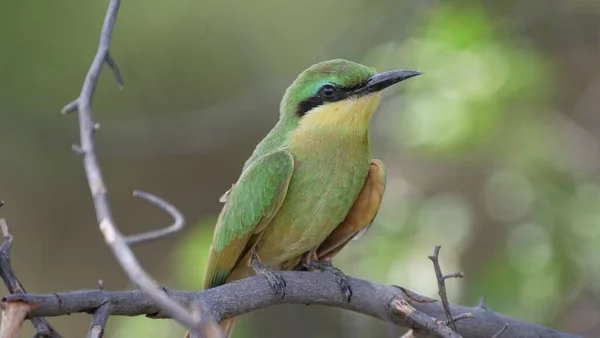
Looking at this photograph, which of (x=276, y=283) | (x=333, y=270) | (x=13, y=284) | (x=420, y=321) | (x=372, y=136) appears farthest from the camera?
(x=372, y=136)

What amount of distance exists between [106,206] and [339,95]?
159cm

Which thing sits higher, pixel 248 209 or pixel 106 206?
pixel 106 206

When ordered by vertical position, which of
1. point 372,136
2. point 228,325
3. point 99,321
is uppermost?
point 372,136

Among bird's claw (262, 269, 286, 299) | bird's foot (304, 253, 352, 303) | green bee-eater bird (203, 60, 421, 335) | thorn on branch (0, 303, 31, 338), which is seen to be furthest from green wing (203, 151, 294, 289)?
thorn on branch (0, 303, 31, 338)

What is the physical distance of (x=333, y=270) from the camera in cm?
246

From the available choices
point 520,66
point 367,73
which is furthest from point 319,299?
point 520,66

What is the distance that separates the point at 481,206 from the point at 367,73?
2.07 metres

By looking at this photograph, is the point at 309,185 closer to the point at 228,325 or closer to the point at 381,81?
the point at 381,81

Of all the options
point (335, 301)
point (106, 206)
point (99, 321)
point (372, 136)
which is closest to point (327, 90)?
point (335, 301)

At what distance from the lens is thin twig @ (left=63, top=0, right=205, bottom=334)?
1.03 meters

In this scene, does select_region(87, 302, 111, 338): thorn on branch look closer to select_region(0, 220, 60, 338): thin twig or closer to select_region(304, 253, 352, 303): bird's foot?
select_region(0, 220, 60, 338): thin twig

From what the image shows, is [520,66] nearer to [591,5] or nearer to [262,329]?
[591,5]

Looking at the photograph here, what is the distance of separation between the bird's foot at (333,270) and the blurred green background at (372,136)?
382 mm

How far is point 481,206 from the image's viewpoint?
178 inches
